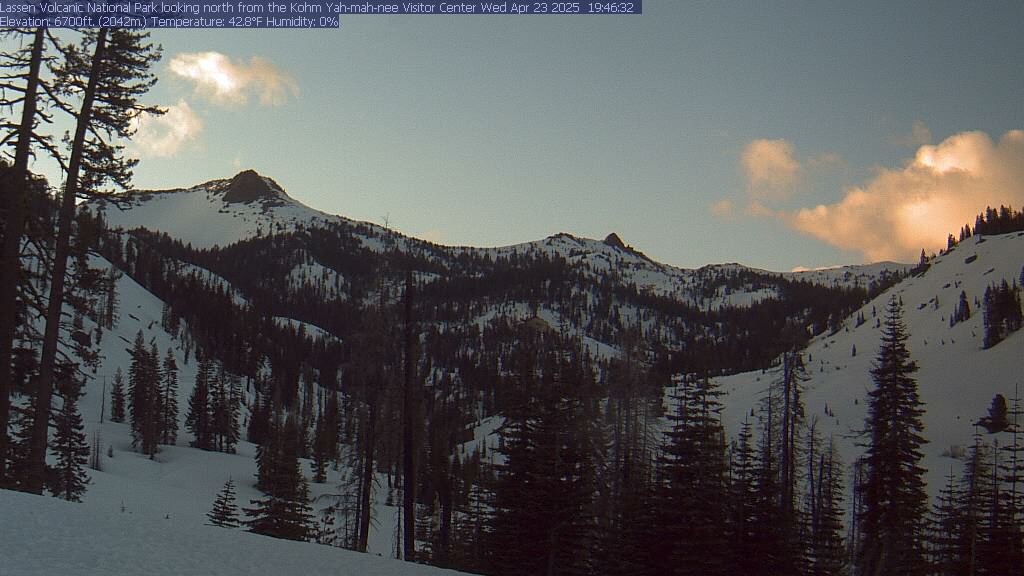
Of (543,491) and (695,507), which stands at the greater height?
(543,491)

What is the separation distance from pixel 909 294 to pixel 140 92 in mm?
217812

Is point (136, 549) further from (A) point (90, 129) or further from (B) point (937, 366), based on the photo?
(B) point (937, 366)

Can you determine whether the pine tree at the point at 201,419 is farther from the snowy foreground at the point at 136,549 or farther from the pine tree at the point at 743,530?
the snowy foreground at the point at 136,549

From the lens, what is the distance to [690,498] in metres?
25.3

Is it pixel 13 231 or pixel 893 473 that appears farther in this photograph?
pixel 893 473

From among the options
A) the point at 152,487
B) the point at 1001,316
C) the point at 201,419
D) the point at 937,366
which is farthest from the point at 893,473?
the point at 1001,316

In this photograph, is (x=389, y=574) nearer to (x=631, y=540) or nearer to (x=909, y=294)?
(x=631, y=540)

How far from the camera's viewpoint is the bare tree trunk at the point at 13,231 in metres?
16.7

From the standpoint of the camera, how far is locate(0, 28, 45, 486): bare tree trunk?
1670 cm

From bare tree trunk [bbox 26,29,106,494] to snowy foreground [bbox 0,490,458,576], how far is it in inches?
179

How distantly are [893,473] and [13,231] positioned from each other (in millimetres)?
32365

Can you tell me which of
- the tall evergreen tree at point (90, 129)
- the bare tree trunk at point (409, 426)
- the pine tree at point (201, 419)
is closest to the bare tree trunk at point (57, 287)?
the tall evergreen tree at point (90, 129)

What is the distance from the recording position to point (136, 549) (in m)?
11.2

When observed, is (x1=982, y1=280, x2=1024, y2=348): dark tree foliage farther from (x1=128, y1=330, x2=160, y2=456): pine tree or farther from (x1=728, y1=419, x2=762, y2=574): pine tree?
(x1=128, y1=330, x2=160, y2=456): pine tree
